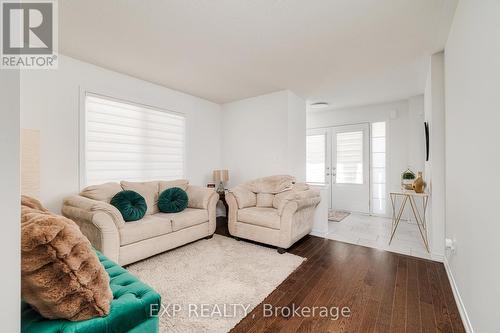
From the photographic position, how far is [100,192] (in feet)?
9.16

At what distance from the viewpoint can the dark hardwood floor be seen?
64.1 inches

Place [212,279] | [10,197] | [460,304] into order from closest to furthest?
[10,197], [460,304], [212,279]

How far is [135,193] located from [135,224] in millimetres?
466

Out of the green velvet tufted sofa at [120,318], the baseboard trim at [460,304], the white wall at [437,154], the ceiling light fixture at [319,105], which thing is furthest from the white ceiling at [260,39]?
the baseboard trim at [460,304]

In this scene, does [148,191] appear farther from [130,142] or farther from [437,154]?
[437,154]

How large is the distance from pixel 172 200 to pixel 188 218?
41 cm

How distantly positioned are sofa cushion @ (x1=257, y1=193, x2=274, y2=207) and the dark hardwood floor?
0.92 m

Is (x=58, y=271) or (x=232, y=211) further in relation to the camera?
(x=232, y=211)

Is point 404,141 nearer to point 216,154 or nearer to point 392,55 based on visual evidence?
point 392,55

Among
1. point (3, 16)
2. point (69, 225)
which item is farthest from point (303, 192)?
point (3, 16)

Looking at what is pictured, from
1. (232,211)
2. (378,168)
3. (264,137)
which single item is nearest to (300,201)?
(232,211)

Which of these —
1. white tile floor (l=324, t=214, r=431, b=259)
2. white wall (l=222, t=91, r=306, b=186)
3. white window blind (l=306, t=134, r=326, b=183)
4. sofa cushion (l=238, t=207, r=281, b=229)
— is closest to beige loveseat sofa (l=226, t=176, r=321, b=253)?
sofa cushion (l=238, t=207, r=281, b=229)

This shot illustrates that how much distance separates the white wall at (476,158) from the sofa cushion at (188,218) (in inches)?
113

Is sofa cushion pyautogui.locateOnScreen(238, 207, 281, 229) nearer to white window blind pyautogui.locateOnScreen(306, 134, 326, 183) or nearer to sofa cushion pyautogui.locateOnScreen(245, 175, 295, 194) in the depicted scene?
sofa cushion pyautogui.locateOnScreen(245, 175, 295, 194)
